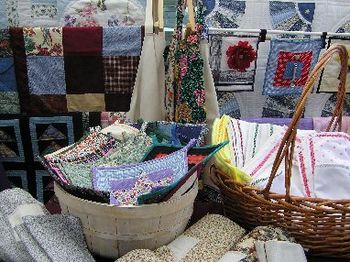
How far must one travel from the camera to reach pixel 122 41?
1169 millimetres

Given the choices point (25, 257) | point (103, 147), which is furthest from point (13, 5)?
point (25, 257)

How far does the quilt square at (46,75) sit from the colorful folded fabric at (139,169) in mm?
645

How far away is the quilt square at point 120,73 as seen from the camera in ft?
3.89

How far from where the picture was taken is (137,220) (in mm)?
586

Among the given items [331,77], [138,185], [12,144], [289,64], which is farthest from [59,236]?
[331,77]

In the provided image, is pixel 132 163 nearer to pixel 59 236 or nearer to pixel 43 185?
pixel 59 236

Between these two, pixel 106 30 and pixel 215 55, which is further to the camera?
pixel 215 55

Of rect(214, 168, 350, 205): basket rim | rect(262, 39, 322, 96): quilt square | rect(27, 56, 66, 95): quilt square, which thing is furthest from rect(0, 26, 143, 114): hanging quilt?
rect(214, 168, 350, 205): basket rim

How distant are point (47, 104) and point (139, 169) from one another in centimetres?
68

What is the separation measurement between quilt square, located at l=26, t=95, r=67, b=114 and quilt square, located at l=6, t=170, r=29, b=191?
183 mm

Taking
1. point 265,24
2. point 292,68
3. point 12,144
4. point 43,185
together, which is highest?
point 265,24

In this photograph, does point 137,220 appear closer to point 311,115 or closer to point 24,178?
point 24,178

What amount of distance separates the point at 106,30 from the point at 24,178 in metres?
0.50

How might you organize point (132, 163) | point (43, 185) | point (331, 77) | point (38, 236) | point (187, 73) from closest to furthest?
point (38, 236) → point (132, 163) → point (187, 73) → point (43, 185) → point (331, 77)
